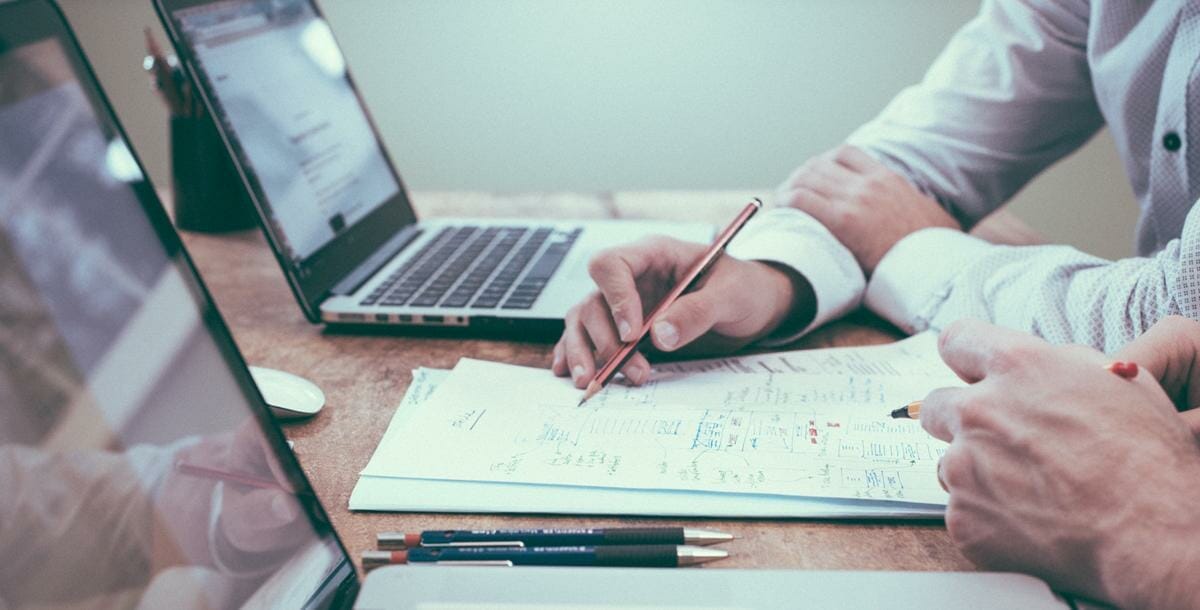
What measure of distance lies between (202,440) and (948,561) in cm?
37

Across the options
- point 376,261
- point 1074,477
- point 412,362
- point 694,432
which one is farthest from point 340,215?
point 1074,477

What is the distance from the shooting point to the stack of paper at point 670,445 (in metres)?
0.53

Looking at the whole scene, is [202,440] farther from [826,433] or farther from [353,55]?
[353,55]

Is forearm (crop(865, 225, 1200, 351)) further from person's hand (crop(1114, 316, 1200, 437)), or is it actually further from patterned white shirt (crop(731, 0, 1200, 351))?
person's hand (crop(1114, 316, 1200, 437))

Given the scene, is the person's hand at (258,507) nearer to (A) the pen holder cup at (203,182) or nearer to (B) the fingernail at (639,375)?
(B) the fingernail at (639,375)

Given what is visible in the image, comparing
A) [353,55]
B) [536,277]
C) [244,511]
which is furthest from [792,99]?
[244,511]

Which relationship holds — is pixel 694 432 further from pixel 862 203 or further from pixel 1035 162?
pixel 1035 162

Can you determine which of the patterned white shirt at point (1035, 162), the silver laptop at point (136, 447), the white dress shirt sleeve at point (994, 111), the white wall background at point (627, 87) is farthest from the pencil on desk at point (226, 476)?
the white wall background at point (627, 87)

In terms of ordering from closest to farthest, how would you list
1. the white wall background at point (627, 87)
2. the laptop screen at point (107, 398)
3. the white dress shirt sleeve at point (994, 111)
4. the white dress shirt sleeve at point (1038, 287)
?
the laptop screen at point (107, 398)
the white dress shirt sleeve at point (1038, 287)
the white dress shirt sleeve at point (994, 111)
the white wall background at point (627, 87)

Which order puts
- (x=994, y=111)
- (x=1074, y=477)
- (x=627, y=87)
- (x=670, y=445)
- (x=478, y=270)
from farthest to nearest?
(x=627, y=87) → (x=994, y=111) → (x=478, y=270) → (x=670, y=445) → (x=1074, y=477)

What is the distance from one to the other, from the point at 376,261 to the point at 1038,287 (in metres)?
0.60

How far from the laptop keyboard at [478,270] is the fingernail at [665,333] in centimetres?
17

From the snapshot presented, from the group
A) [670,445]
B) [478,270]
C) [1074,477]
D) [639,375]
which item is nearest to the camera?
[1074,477]

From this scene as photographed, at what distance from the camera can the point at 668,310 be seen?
70cm
